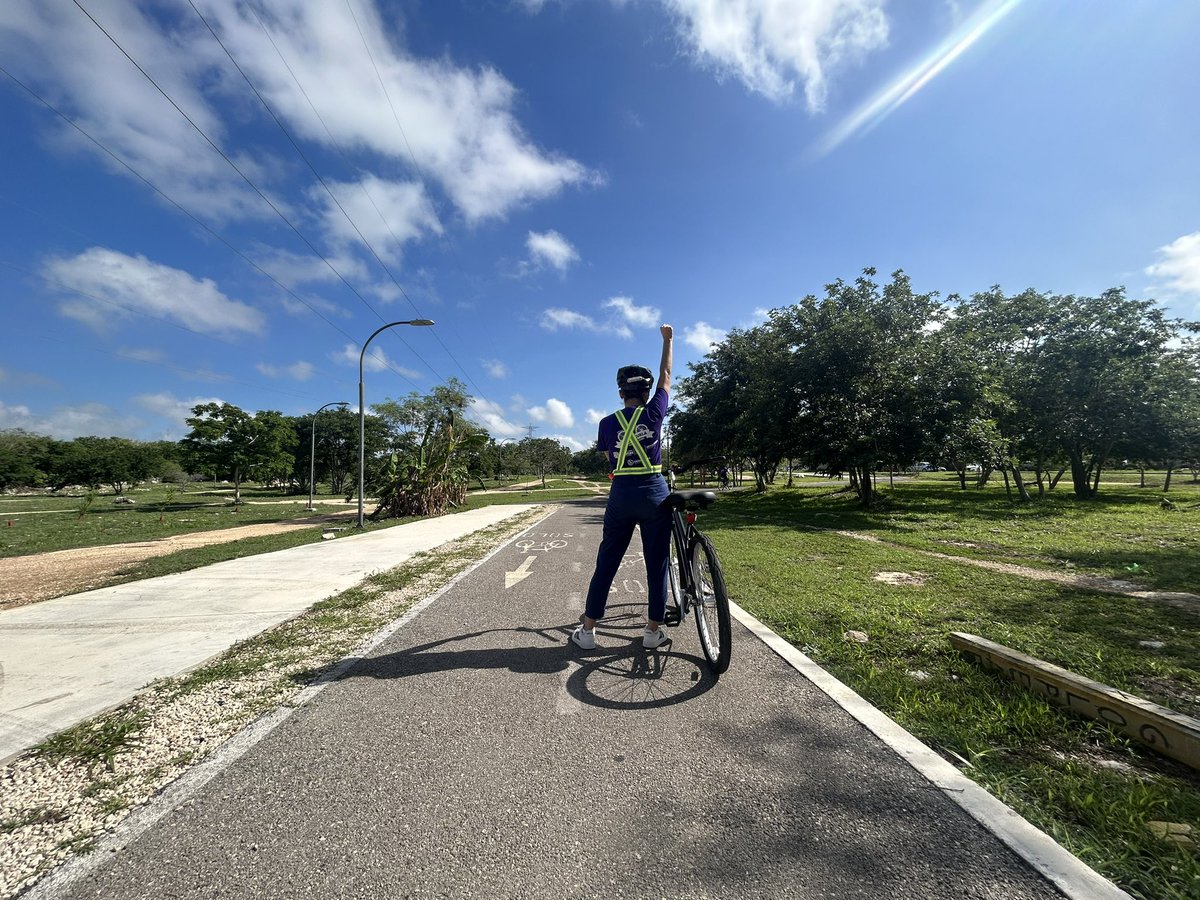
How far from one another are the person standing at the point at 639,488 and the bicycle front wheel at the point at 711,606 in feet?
0.85

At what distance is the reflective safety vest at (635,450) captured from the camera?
3.57 metres

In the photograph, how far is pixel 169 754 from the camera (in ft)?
8.04

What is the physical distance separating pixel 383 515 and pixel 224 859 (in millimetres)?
20288

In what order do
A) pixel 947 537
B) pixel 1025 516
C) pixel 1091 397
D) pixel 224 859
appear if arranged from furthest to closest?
1. pixel 1091 397
2. pixel 1025 516
3. pixel 947 537
4. pixel 224 859

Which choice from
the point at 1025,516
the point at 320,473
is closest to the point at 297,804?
the point at 1025,516

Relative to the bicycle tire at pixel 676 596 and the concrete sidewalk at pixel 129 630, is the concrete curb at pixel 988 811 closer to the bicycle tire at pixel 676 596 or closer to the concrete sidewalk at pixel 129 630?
the bicycle tire at pixel 676 596

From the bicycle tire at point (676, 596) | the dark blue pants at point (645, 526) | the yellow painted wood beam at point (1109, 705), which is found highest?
the dark blue pants at point (645, 526)

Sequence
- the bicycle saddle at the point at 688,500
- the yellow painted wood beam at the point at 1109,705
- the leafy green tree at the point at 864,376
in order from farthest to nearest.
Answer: the leafy green tree at the point at 864,376, the bicycle saddle at the point at 688,500, the yellow painted wood beam at the point at 1109,705

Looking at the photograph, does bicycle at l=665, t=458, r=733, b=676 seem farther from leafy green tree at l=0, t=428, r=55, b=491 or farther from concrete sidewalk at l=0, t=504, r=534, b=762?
leafy green tree at l=0, t=428, r=55, b=491

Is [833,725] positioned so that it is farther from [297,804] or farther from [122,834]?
[122,834]

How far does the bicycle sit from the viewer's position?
10.7 feet

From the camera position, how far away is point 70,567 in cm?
860

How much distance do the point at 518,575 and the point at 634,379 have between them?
4.37 meters

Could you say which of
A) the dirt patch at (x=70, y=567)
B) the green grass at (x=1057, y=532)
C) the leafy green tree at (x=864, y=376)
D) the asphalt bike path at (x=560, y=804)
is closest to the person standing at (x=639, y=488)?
the asphalt bike path at (x=560, y=804)
